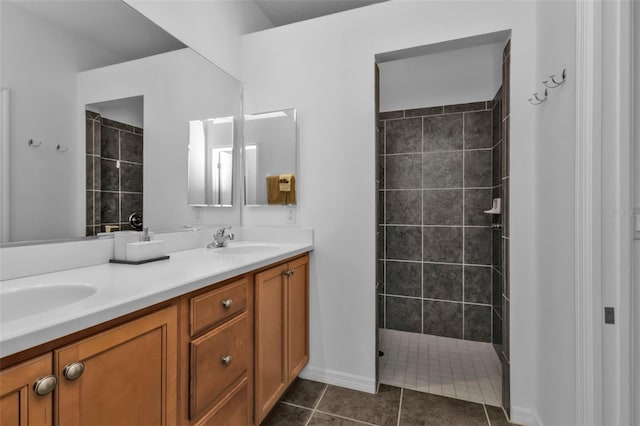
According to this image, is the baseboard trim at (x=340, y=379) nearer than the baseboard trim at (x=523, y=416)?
No

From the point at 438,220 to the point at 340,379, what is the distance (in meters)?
1.65

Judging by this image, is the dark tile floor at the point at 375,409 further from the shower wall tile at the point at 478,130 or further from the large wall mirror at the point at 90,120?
the shower wall tile at the point at 478,130

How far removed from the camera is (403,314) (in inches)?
116

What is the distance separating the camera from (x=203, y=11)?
6.38 ft

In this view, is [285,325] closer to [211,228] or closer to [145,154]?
[211,228]

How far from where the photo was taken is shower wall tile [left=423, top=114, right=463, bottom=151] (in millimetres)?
2775

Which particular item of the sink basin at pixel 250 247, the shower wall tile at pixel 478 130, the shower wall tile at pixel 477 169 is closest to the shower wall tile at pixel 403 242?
the shower wall tile at pixel 477 169

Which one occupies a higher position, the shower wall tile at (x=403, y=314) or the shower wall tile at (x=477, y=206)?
the shower wall tile at (x=477, y=206)

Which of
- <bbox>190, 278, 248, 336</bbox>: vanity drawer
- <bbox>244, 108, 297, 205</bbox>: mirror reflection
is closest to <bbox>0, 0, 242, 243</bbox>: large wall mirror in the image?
<bbox>244, 108, 297, 205</bbox>: mirror reflection

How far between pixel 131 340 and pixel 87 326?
16 centimetres

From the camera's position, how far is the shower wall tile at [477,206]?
2.69 metres

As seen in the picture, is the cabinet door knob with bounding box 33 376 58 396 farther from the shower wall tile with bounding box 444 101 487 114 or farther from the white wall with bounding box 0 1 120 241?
the shower wall tile with bounding box 444 101 487 114

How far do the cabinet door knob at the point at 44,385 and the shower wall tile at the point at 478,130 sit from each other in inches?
117

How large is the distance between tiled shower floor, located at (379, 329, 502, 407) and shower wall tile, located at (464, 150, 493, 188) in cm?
141
